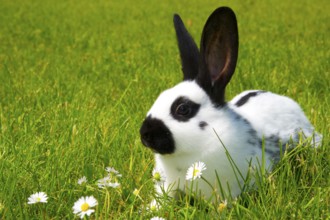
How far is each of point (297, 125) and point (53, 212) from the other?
1.35 m

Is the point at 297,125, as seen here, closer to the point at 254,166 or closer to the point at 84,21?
the point at 254,166

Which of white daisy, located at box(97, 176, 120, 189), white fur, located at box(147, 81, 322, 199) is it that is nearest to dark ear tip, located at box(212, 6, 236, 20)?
white fur, located at box(147, 81, 322, 199)

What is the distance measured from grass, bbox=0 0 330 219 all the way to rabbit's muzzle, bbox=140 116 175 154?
0.18 metres

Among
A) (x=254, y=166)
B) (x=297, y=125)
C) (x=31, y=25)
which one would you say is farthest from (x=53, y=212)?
(x=31, y=25)

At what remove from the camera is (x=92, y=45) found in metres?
7.62

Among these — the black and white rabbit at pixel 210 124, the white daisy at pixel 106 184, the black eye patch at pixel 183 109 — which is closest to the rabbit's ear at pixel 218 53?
the black and white rabbit at pixel 210 124

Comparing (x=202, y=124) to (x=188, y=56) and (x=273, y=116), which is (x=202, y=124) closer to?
(x=188, y=56)

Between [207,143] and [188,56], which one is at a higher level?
[188,56]

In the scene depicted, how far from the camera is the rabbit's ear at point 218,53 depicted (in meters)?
2.57

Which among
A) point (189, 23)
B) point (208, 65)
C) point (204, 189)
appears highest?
point (189, 23)

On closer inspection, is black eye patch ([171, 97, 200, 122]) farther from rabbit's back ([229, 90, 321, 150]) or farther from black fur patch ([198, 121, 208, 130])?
rabbit's back ([229, 90, 321, 150])

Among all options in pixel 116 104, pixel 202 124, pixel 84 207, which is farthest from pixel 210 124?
pixel 116 104

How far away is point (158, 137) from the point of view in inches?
91.1

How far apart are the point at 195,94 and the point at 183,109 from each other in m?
0.12
